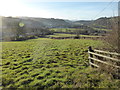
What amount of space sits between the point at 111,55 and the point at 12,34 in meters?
43.3

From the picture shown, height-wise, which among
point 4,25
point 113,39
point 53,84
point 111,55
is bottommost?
point 53,84

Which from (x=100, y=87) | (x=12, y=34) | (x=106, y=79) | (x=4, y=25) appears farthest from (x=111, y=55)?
(x=4, y=25)

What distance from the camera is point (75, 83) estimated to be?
458cm

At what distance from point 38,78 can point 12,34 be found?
4158 cm

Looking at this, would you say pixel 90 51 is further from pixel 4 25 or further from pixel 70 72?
pixel 4 25

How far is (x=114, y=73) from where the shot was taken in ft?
15.9

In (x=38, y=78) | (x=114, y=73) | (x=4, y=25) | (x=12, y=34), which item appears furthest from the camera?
(x=4, y=25)

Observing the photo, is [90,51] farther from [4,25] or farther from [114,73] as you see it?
[4,25]

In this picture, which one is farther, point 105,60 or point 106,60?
point 105,60

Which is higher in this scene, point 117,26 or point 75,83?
point 117,26

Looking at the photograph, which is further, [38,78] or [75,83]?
[38,78]

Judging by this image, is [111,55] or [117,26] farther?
[111,55]

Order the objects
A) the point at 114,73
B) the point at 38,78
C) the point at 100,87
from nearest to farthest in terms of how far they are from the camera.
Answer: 1. the point at 100,87
2. the point at 114,73
3. the point at 38,78

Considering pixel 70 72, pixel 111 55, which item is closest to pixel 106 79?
pixel 111 55
